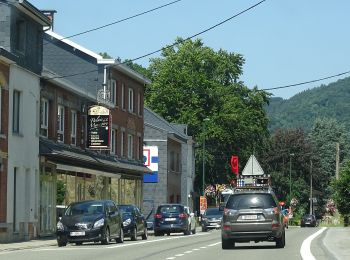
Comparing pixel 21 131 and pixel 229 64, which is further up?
pixel 229 64

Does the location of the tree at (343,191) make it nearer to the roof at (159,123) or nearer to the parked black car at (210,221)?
the parked black car at (210,221)

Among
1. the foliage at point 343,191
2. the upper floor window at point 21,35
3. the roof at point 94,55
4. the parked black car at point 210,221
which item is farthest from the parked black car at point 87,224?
the foliage at point 343,191

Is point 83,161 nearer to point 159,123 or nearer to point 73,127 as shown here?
point 73,127

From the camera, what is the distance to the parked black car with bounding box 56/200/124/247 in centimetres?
3189

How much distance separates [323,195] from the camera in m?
120

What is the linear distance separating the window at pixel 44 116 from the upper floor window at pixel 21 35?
12.5 ft

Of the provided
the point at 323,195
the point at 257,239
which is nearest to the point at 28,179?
the point at 257,239

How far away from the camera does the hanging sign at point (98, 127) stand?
48.1m

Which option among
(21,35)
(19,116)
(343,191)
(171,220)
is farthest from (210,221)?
(21,35)

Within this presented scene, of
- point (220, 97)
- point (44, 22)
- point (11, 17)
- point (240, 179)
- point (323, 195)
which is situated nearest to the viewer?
point (11, 17)

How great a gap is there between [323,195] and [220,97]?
41864mm

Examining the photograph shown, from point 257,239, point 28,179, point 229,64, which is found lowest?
point 257,239

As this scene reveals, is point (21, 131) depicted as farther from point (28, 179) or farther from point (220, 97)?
point (220, 97)

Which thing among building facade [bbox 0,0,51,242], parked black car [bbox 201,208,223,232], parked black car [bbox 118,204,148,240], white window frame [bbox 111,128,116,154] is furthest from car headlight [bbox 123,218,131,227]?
parked black car [bbox 201,208,223,232]
